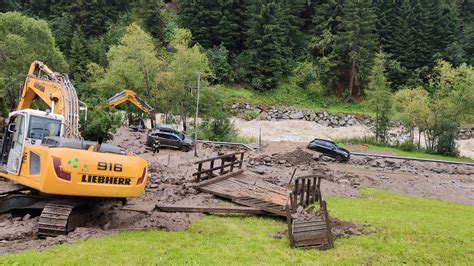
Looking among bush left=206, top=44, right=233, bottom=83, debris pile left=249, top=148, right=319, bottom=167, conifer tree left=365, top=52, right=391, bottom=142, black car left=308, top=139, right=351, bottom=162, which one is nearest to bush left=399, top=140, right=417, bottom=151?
conifer tree left=365, top=52, right=391, bottom=142

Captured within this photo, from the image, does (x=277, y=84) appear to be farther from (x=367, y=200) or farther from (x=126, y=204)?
(x=126, y=204)

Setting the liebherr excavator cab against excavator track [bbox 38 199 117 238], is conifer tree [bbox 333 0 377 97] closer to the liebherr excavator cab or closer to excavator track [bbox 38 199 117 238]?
the liebherr excavator cab

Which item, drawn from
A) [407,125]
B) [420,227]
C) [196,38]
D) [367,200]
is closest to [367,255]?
[420,227]

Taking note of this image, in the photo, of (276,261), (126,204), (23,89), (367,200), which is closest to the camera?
(276,261)

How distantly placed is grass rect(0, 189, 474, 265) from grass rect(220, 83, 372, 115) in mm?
51245


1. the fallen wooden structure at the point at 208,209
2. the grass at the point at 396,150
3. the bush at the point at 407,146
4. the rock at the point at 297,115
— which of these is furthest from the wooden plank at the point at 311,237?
the rock at the point at 297,115

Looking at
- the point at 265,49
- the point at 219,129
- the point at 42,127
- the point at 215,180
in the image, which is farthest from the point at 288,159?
the point at 265,49

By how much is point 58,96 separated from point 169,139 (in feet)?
55.5

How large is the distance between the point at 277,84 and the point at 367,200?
49759 mm

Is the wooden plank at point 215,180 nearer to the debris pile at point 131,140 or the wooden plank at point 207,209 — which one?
the wooden plank at point 207,209

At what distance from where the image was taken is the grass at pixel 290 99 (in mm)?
64875

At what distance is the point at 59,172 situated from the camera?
10.8m

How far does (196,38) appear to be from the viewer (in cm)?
7331

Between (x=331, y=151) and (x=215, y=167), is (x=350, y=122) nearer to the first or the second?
(x=331, y=151)
